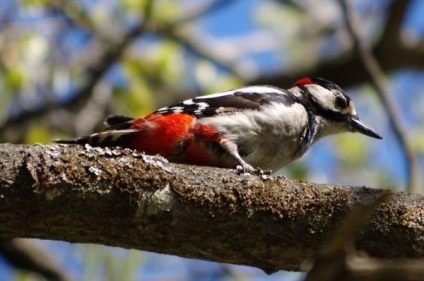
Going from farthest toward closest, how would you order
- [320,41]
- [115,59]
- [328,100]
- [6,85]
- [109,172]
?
[320,41] < [115,59] < [6,85] < [328,100] < [109,172]

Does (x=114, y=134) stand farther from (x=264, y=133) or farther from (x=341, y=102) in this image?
(x=341, y=102)

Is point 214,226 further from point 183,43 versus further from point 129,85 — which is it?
point 183,43

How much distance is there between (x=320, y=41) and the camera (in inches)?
367

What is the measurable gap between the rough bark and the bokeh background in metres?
2.76

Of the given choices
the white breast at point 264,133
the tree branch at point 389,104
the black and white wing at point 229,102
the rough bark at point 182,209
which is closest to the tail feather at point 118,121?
the black and white wing at point 229,102

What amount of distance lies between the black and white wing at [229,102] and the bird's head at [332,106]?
1.04 feet

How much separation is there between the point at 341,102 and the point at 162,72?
285 centimetres

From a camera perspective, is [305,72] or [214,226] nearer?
[214,226]

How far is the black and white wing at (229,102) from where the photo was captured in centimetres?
438

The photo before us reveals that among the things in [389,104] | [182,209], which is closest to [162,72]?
[389,104]

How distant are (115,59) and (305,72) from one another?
6.81 ft

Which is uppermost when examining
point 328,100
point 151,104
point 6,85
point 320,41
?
point 320,41

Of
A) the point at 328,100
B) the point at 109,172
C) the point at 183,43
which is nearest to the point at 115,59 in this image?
the point at 183,43

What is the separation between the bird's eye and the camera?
5.19 m
